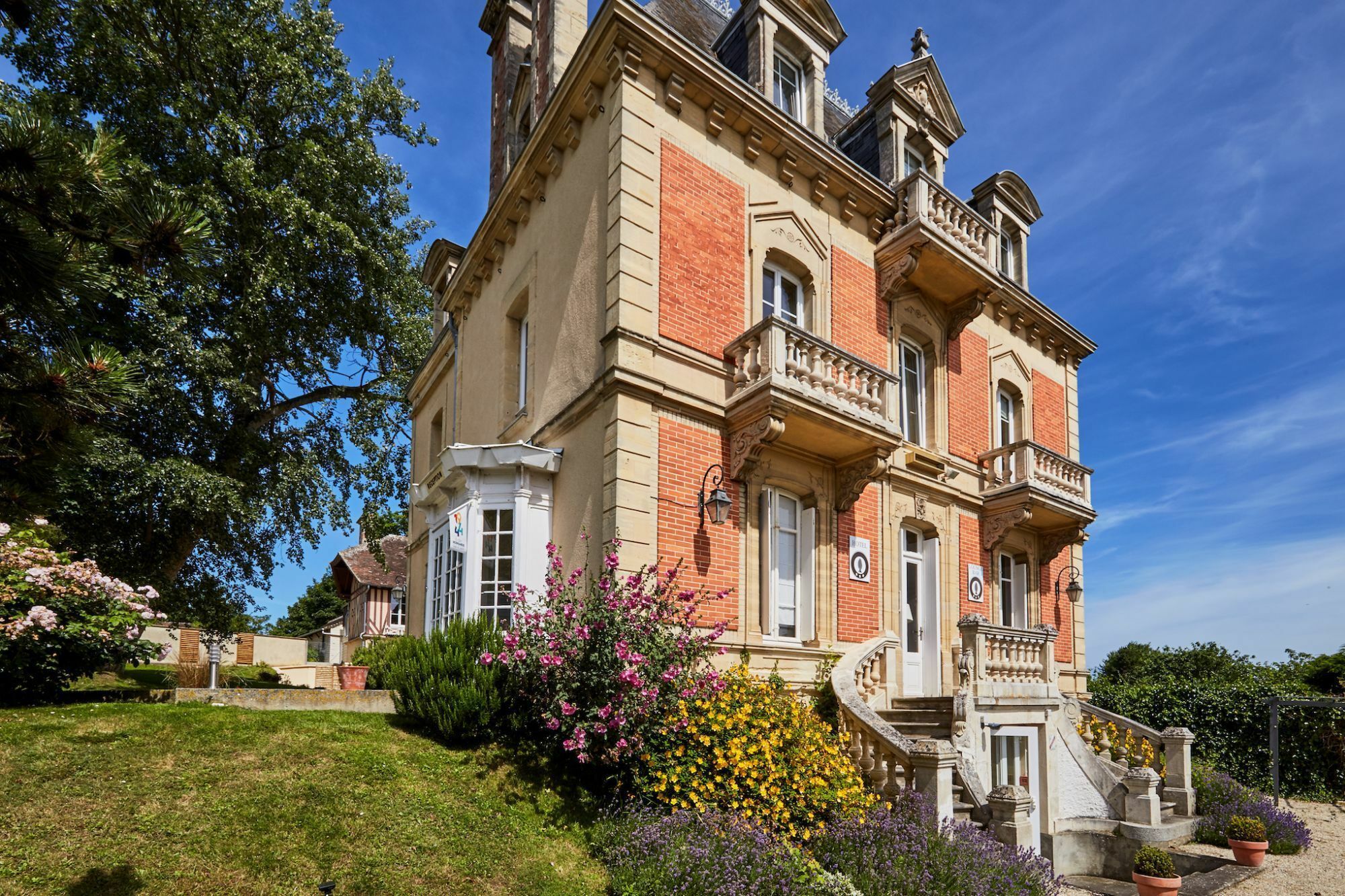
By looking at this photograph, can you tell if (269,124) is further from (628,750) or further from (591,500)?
(628,750)

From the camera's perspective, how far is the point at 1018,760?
459 inches

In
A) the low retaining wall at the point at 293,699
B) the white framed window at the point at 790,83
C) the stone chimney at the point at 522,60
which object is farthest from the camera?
the stone chimney at the point at 522,60

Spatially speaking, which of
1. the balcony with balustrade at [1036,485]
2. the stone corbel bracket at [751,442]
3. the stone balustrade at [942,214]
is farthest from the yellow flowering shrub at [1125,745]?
the stone balustrade at [942,214]

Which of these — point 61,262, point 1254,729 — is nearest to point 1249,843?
point 1254,729

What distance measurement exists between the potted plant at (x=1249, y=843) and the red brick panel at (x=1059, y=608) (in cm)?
564

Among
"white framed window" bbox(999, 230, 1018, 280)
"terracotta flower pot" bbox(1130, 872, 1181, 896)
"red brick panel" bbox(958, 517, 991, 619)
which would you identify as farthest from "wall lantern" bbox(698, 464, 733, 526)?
"white framed window" bbox(999, 230, 1018, 280)

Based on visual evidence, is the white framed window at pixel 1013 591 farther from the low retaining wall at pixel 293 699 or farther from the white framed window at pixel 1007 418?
the low retaining wall at pixel 293 699

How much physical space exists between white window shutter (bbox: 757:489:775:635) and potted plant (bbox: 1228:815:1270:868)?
21.2ft

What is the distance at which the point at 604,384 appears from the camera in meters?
9.76

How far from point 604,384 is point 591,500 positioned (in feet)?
4.73

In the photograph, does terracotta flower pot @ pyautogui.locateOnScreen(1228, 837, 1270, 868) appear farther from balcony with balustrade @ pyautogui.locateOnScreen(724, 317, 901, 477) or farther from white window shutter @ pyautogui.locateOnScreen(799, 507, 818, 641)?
balcony with balustrade @ pyautogui.locateOnScreen(724, 317, 901, 477)

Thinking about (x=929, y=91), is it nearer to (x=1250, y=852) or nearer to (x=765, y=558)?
(x=765, y=558)

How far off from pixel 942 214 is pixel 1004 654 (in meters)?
7.20

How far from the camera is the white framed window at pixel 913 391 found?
45.8 ft
